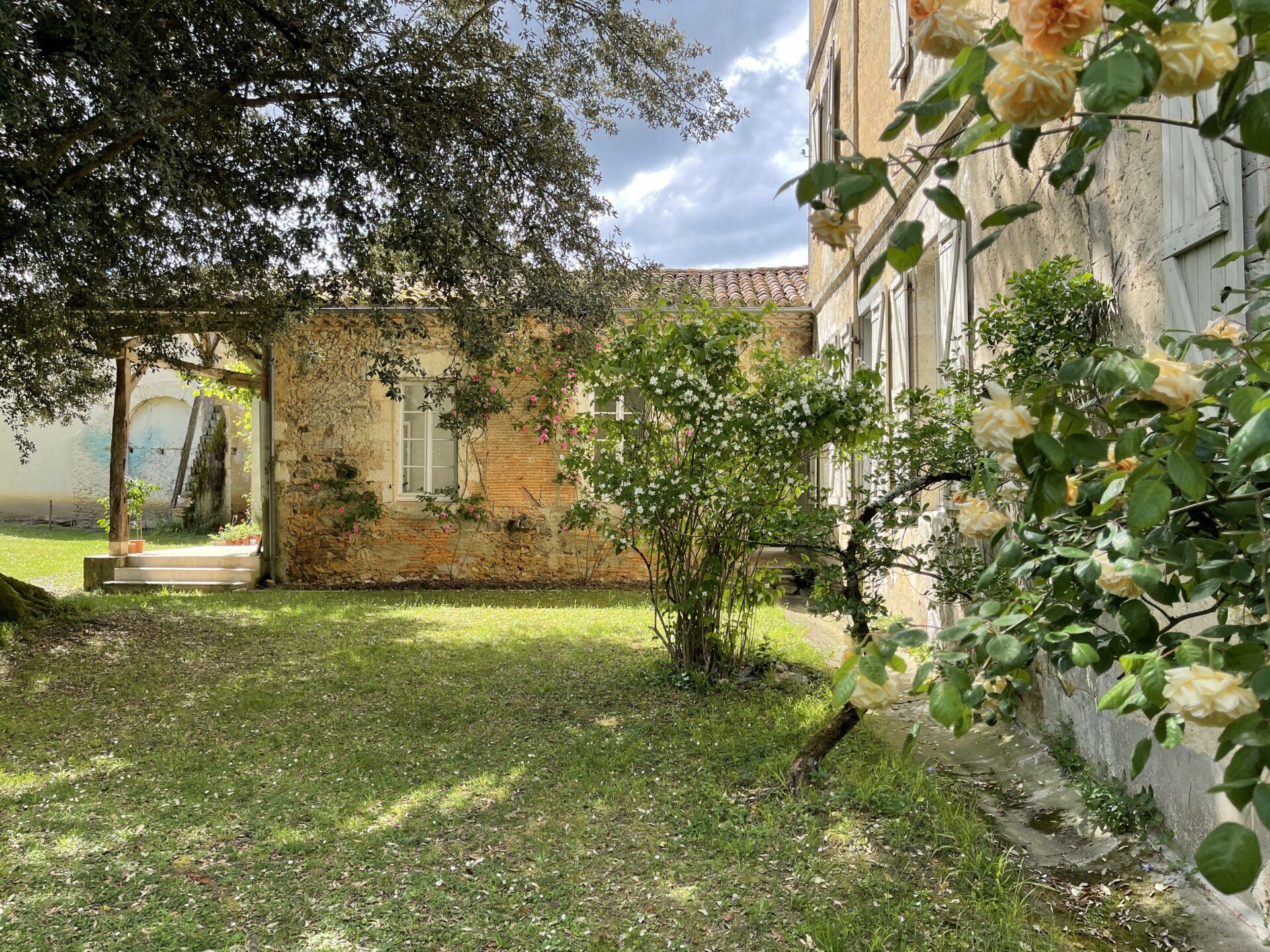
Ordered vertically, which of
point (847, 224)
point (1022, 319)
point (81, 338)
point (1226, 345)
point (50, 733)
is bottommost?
point (50, 733)

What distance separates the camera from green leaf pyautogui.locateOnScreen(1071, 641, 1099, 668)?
135cm

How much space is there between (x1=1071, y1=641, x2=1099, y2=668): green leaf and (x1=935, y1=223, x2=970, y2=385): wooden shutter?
12.9ft

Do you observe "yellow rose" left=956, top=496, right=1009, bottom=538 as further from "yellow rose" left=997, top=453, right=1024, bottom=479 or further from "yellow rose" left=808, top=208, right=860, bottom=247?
"yellow rose" left=808, top=208, right=860, bottom=247

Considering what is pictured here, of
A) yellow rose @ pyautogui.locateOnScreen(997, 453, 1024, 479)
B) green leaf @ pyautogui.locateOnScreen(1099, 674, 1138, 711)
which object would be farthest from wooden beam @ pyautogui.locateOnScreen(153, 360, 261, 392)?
green leaf @ pyautogui.locateOnScreen(1099, 674, 1138, 711)

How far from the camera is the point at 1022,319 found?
3760 millimetres

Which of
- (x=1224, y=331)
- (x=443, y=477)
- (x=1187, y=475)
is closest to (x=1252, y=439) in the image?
(x=1187, y=475)

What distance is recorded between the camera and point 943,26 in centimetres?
116

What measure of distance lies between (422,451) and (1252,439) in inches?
448

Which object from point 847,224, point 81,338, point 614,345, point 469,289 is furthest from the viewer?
point 81,338

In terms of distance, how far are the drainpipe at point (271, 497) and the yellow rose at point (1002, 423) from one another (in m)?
11.5

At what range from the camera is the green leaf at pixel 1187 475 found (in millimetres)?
1037

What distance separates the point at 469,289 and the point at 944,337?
11.6ft

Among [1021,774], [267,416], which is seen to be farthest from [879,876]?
[267,416]

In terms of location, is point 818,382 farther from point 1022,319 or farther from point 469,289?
point 469,289
